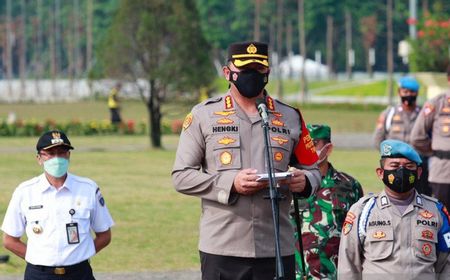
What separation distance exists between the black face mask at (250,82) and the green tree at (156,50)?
25.5m

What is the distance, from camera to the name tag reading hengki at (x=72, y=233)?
7613 mm

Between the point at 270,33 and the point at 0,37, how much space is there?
25.0 metres

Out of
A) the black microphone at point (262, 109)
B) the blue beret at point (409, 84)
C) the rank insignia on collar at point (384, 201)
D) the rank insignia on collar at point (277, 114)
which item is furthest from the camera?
the blue beret at point (409, 84)

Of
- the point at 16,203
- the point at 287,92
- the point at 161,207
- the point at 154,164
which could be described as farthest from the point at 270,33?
the point at 16,203

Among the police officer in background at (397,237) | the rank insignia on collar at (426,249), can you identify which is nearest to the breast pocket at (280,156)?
the police officer in background at (397,237)

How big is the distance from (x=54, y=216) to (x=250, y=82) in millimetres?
1709

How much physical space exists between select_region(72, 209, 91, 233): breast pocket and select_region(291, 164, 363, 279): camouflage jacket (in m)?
1.28

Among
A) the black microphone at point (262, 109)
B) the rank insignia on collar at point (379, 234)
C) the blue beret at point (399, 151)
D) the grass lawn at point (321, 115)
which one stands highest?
the black microphone at point (262, 109)

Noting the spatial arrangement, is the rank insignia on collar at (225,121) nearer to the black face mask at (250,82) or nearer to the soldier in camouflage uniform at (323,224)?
the black face mask at (250,82)

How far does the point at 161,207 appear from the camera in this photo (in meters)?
18.6

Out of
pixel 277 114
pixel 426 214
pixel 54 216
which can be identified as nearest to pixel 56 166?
pixel 54 216

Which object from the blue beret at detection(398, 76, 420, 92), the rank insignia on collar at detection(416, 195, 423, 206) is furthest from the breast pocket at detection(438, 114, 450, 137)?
the rank insignia on collar at detection(416, 195, 423, 206)

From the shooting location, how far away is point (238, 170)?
647 cm

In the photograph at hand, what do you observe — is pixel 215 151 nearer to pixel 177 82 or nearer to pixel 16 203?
pixel 16 203
